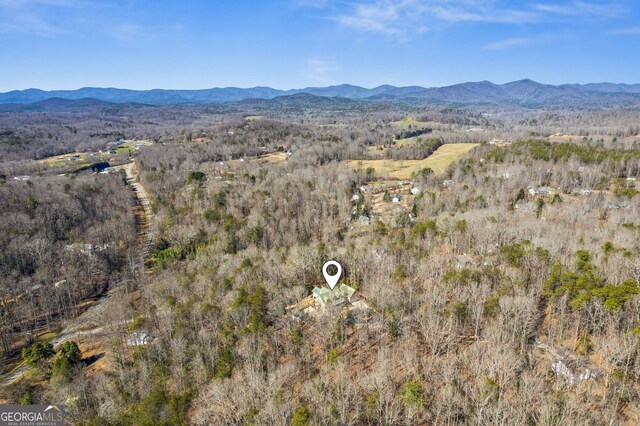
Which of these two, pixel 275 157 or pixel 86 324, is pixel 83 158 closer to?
pixel 275 157

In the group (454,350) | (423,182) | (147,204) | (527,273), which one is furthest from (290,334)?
(147,204)

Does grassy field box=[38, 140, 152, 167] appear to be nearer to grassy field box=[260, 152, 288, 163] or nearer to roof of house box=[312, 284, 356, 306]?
grassy field box=[260, 152, 288, 163]

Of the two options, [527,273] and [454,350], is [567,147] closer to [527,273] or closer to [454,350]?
[527,273]

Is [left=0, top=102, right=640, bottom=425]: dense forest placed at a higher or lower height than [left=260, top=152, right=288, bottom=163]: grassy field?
lower

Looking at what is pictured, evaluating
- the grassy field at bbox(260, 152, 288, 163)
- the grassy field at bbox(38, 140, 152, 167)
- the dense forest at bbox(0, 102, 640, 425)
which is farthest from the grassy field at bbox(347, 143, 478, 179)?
the grassy field at bbox(38, 140, 152, 167)

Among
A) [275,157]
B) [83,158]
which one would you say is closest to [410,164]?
[275,157]

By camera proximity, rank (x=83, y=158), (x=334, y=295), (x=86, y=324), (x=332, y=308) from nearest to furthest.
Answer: (x=332, y=308) < (x=334, y=295) < (x=86, y=324) < (x=83, y=158)
